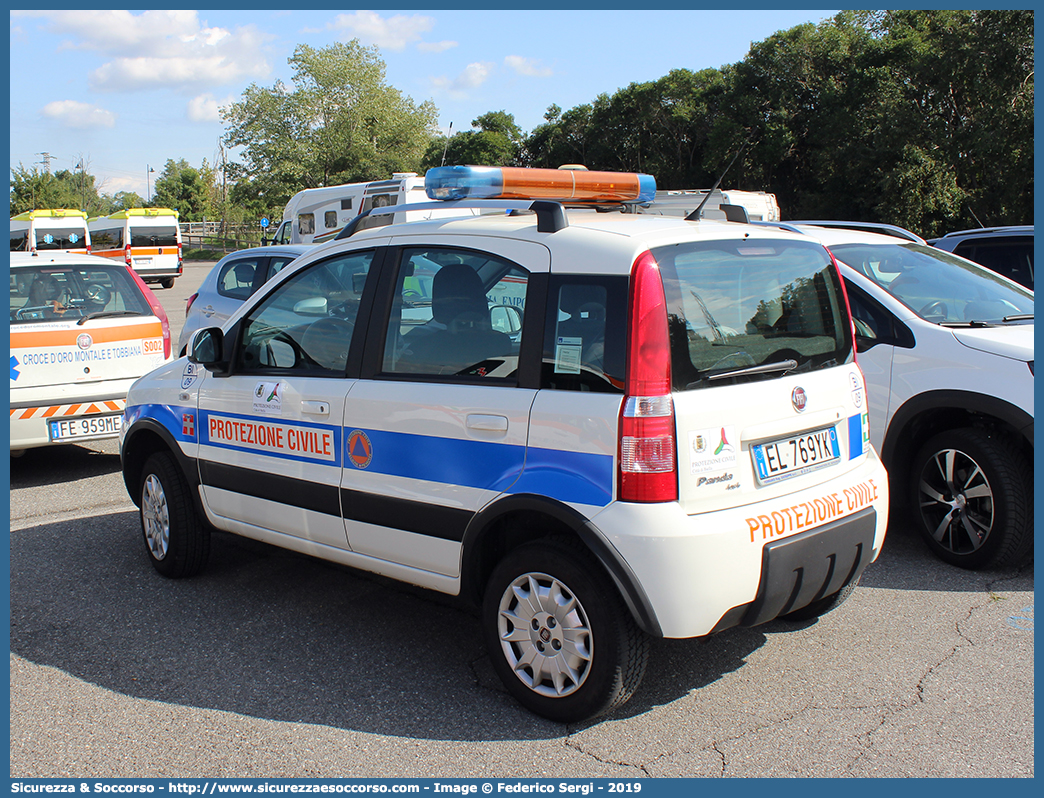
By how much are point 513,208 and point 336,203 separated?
1764 centimetres

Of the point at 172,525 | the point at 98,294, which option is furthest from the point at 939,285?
the point at 98,294

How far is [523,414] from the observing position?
10.5 feet

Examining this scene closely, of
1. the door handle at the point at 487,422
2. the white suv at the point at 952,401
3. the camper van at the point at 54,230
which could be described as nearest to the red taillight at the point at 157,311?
the door handle at the point at 487,422

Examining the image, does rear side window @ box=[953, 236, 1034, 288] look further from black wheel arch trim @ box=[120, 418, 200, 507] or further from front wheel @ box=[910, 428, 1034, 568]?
black wheel arch trim @ box=[120, 418, 200, 507]

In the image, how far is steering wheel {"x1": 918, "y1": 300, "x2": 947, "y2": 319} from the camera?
518 centimetres

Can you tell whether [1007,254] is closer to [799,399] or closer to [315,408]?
[799,399]

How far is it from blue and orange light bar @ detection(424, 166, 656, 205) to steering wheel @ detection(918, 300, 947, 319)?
1.94 meters

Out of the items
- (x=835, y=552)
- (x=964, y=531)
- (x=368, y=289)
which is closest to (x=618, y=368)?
(x=835, y=552)

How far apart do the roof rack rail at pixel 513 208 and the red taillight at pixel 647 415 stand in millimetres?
509

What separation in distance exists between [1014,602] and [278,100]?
220 feet

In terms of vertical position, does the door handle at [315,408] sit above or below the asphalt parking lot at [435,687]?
above

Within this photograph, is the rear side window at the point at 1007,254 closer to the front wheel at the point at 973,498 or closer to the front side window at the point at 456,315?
the front wheel at the point at 973,498

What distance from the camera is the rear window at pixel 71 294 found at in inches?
273

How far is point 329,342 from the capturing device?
4020 mm
